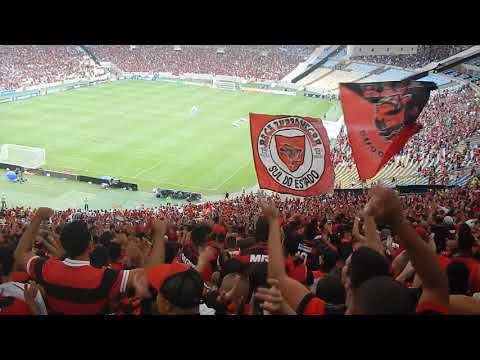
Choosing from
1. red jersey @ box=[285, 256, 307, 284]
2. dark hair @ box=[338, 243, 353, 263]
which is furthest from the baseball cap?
dark hair @ box=[338, 243, 353, 263]

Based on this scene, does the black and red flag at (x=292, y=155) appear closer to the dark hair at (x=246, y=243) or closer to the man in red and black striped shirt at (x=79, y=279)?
the dark hair at (x=246, y=243)

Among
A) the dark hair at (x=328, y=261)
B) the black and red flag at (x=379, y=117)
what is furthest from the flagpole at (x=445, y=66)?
the dark hair at (x=328, y=261)

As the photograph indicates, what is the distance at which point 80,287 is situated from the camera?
10.4 ft

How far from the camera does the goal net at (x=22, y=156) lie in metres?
21.5

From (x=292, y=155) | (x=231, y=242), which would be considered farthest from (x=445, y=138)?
(x=231, y=242)

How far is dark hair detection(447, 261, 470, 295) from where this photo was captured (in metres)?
3.39

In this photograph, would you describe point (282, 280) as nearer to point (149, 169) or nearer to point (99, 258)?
point (99, 258)

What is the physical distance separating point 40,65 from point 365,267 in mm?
41692

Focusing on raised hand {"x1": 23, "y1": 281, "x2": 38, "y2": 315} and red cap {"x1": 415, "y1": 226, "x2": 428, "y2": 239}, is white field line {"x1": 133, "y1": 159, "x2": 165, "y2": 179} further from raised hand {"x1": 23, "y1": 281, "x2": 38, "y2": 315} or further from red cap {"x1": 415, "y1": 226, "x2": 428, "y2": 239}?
raised hand {"x1": 23, "y1": 281, "x2": 38, "y2": 315}

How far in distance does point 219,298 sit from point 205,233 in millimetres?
1791

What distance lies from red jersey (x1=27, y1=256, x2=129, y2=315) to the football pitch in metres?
16.3

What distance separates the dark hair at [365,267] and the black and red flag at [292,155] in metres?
3.74

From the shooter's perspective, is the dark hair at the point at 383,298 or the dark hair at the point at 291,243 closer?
the dark hair at the point at 383,298
